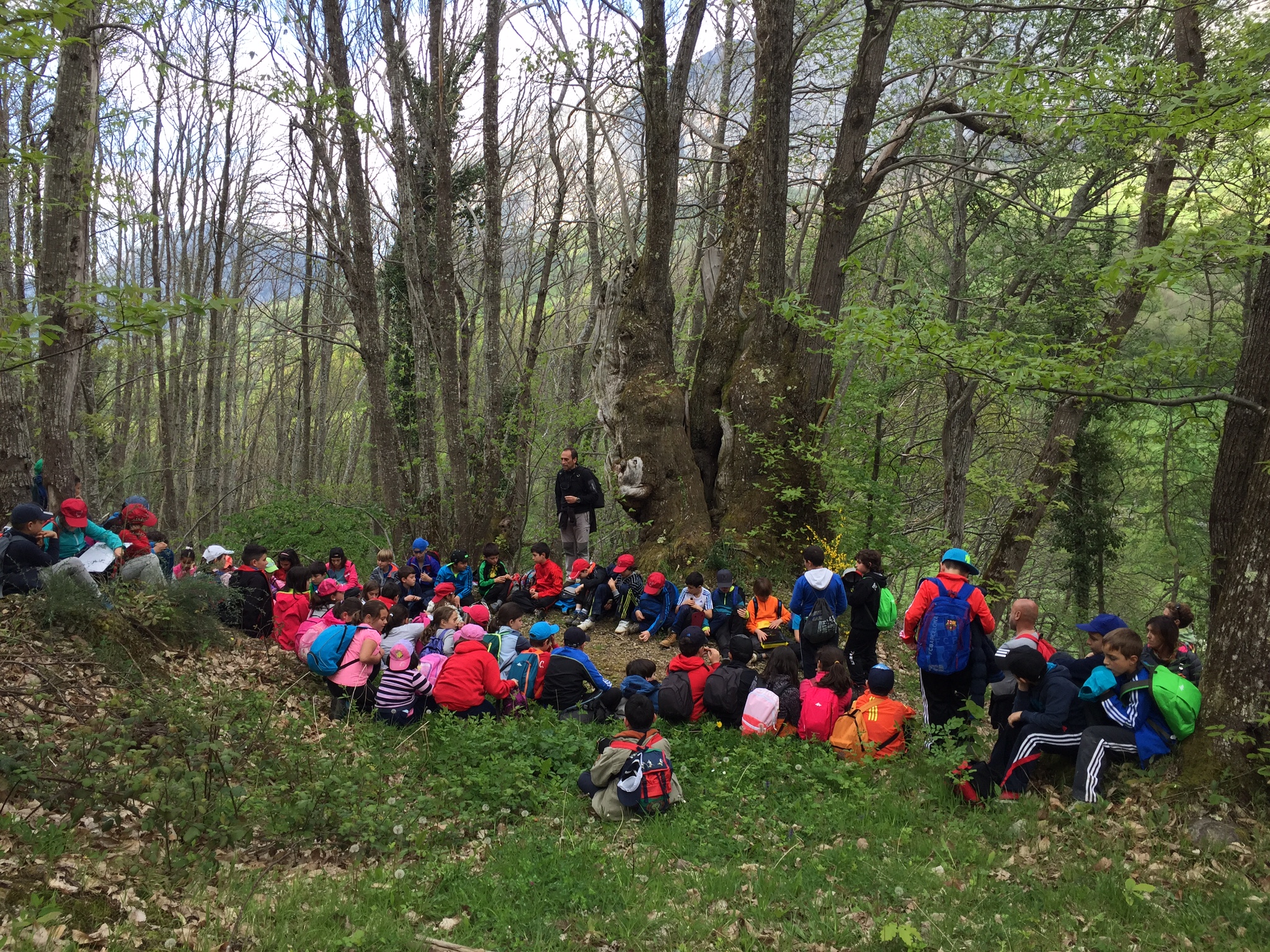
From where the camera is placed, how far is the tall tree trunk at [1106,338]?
30.1ft

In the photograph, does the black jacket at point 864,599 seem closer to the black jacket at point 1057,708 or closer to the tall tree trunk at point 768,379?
the black jacket at point 1057,708

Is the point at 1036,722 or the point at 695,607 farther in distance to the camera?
the point at 695,607

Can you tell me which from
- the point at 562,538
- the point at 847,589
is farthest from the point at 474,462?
the point at 847,589

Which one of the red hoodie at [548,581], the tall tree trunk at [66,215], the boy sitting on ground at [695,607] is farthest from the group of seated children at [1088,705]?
the tall tree trunk at [66,215]

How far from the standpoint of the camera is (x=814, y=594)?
303 inches

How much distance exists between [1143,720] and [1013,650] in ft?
2.86

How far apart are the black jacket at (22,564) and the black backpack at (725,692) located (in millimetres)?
6126

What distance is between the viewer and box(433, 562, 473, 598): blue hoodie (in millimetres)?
10664

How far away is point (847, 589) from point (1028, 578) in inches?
666

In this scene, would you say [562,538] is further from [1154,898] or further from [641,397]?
[1154,898]

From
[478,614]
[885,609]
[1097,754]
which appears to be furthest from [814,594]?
[478,614]

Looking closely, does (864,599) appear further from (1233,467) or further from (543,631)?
(1233,467)

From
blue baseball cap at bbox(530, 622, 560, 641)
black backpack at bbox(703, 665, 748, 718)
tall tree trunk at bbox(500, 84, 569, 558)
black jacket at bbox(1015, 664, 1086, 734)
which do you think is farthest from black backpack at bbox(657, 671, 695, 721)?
tall tree trunk at bbox(500, 84, 569, 558)

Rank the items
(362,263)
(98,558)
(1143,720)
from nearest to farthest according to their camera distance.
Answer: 1. (1143,720)
2. (98,558)
3. (362,263)
